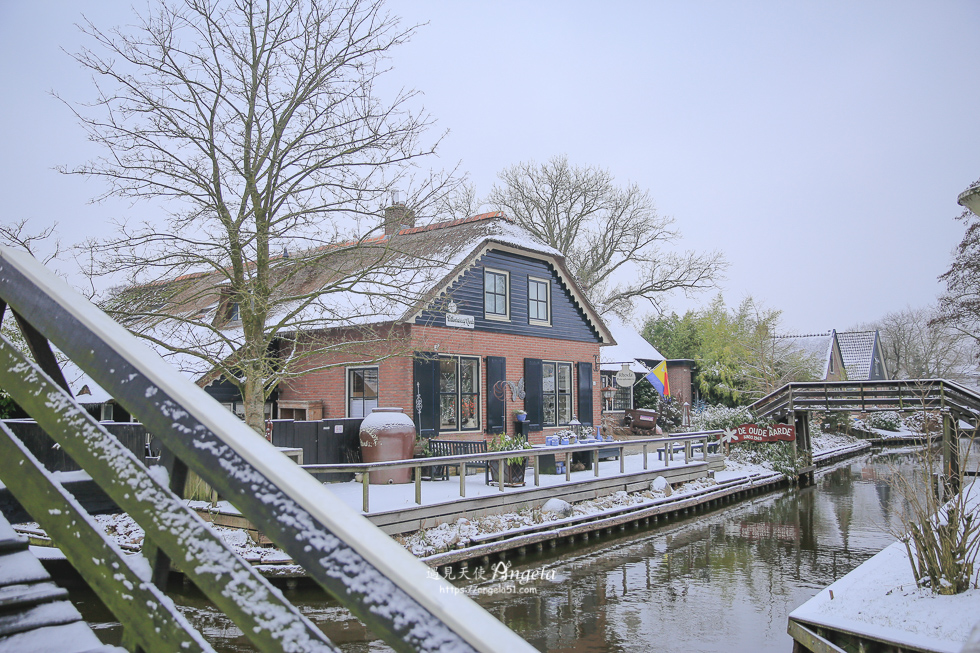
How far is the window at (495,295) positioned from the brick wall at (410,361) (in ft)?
1.88

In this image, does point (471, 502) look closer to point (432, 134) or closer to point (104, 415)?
point (432, 134)

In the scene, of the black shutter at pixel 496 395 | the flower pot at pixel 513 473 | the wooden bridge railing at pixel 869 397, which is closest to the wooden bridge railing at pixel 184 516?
the flower pot at pixel 513 473

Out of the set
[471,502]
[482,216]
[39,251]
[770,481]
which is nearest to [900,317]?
[770,481]

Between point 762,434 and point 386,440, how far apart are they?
12127 millimetres

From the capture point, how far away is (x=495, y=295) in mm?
17125

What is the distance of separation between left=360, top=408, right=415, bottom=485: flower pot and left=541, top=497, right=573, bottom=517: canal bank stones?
2.69 m

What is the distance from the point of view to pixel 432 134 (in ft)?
32.6

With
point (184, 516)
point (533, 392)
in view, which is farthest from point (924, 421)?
point (184, 516)

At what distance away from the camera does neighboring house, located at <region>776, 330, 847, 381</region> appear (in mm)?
41500

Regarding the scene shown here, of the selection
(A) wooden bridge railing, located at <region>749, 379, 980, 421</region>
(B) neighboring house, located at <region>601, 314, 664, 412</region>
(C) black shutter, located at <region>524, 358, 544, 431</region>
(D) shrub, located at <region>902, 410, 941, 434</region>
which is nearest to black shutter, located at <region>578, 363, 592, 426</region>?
(C) black shutter, located at <region>524, 358, 544, 431</region>

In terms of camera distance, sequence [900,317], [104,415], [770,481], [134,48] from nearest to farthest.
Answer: [134,48] → [104,415] → [770,481] → [900,317]

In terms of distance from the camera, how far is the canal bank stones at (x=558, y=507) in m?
11.7

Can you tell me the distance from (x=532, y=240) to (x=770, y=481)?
9327 millimetres

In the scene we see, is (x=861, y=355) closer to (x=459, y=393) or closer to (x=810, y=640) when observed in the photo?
(x=459, y=393)
